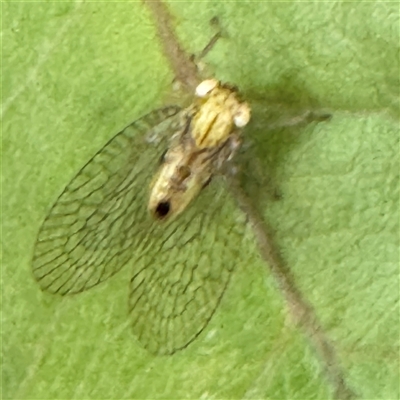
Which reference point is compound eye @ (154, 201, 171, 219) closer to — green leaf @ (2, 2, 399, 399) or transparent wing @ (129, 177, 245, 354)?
transparent wing @ (129, 177, 245, 354)

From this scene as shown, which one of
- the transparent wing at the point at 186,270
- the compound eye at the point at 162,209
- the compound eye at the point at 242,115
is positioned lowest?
the transparent wing at the point at 186,270

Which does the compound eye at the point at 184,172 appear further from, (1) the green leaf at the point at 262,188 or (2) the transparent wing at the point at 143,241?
(1) the green leaf at the point at 262,188

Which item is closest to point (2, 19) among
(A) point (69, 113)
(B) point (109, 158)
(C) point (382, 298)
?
(A) point (69, 113)

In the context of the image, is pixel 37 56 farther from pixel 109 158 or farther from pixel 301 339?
pixel 301 339

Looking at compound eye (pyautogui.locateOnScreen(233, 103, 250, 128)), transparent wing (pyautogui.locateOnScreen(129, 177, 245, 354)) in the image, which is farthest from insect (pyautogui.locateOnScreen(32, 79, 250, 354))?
compound eye (pyautogui.locateOnScreen(233, 103, 250, 128))

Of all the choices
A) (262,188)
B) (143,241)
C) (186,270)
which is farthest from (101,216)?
(262,188)

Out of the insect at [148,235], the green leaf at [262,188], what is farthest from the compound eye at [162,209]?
the green leaf at [262,188]
